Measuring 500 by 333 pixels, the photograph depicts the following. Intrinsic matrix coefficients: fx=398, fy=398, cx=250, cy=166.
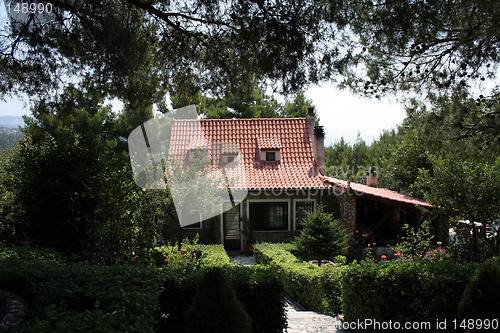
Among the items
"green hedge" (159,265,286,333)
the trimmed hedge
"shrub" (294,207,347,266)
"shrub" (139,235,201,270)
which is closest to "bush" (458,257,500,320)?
"green hedge" (159,265,286,333)

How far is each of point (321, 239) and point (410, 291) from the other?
725cm

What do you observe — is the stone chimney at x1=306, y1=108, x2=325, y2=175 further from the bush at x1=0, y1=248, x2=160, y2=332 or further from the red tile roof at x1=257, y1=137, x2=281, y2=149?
the bush at x1=0, y1=248, x2=160, y2=332

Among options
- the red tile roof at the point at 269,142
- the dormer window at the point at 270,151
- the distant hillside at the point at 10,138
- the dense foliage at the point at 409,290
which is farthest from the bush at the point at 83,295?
the distant hillside at the point at 10,138

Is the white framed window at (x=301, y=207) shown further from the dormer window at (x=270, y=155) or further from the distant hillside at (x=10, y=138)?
the distant hillside at (x=10, y=138)

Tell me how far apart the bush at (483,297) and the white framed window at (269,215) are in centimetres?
1314

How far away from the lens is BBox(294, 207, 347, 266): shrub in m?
12.6

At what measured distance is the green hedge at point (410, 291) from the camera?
505cm

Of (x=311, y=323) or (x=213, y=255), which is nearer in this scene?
(x=311, y=323)

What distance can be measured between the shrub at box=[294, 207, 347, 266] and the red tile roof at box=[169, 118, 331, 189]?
12.8 ft

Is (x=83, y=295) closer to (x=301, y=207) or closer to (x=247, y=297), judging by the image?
(x=247, y=297)

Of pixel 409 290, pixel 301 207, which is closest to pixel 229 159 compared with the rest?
pixel 301 207

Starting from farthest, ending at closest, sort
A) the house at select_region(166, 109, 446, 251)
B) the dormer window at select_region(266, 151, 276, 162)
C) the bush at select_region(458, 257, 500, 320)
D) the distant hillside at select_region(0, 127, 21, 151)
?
the distant hillside at select_region(0, 127, 21, 151) → the dormer window at select_region(266, 151, 276, 162) → the house at select_region(166, 109, 446, 251) → the bush at select_region(458, 257, 500, 320)

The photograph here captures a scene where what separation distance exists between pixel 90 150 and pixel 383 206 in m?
14.5

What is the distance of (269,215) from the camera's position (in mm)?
17594
